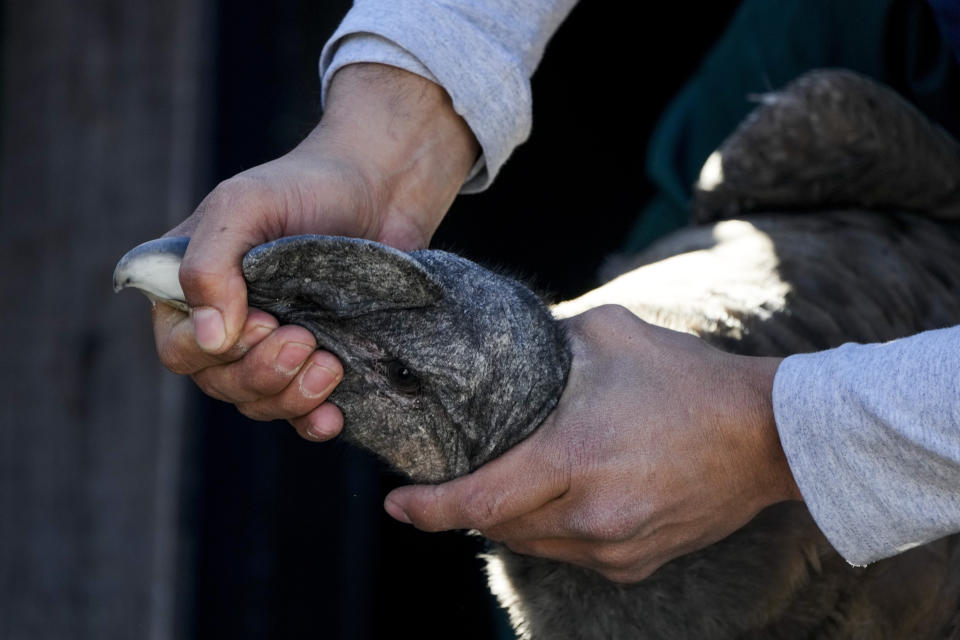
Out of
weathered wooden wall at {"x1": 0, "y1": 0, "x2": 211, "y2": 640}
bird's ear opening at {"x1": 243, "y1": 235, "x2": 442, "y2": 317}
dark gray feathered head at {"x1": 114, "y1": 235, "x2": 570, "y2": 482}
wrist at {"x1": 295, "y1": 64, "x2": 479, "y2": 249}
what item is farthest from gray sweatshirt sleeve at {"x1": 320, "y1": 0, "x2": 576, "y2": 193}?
weathered wooden wall at {"x1": 0, "y1": 0, "x2": 211, "y2": 640}

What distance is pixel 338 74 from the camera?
2000 millimetres

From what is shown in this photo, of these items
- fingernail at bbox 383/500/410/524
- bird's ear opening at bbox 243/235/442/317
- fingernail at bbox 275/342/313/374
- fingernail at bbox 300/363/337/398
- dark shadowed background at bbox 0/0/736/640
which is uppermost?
bird's ear opening at bbox 243/235/442/317

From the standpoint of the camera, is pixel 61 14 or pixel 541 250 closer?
pixel 61 14

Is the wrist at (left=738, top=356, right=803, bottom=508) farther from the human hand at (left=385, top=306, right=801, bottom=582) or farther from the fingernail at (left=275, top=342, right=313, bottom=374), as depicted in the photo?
the fingernail at (left=275, top=342, right=313, bottom=374)

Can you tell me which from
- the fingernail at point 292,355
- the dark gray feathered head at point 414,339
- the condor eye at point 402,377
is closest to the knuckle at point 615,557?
the dark gray feathered head at point 414,339

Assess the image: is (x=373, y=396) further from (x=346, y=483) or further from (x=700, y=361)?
(x=346, y=483)

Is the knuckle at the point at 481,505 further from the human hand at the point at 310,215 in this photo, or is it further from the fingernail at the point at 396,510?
the human hand at the point at 310,215

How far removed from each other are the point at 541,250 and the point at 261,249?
3.40 metres

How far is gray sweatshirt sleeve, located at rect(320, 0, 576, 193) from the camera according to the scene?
6.36 feet

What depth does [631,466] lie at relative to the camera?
1.54 meters

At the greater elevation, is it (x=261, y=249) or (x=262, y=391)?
(x=261, y=249)

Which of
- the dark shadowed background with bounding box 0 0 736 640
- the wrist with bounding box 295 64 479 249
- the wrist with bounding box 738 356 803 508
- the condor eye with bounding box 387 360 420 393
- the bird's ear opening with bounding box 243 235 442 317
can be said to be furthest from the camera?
the dark shadowed background with bounding box 0 0 736 640

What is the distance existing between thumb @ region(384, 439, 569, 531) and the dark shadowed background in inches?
82.6

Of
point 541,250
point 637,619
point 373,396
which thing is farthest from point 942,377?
point 541,250
